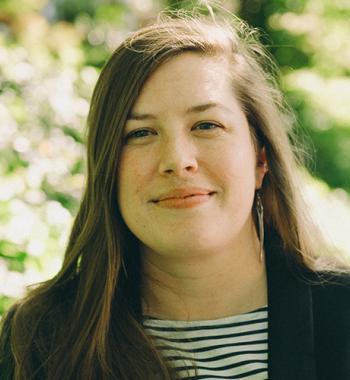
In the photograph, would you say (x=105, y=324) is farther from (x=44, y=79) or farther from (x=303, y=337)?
(x=44, y=79)

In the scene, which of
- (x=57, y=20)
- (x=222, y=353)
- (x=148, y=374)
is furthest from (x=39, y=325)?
Answer: (x=57, y=20)

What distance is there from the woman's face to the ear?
21cm

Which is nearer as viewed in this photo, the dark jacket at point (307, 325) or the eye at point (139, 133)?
the dark jacket at point (307, 325)

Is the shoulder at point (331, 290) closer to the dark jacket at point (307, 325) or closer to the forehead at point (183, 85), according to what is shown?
the dark jacket at point (307, 325)

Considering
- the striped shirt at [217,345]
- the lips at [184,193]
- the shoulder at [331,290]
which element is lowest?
the striped shirt at [217,345]

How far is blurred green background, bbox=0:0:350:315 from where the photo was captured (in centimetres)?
316

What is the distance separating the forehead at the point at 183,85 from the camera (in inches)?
86.9

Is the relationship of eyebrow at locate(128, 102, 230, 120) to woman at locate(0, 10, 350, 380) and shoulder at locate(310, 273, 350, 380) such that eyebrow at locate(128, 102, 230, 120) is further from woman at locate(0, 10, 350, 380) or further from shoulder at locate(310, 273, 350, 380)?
shoulder at locate(310, 273, 350, 380)

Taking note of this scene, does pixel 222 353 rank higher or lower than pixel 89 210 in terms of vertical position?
lower

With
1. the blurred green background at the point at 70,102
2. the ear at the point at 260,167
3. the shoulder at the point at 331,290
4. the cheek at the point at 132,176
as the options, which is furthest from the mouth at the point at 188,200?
the blurred green background at the point at 70,102

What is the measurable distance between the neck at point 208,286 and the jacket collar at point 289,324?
0.23 ft

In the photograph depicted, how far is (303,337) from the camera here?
2188 mm

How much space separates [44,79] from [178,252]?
284 centimetres

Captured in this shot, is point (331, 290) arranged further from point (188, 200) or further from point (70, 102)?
point (70, 102)
